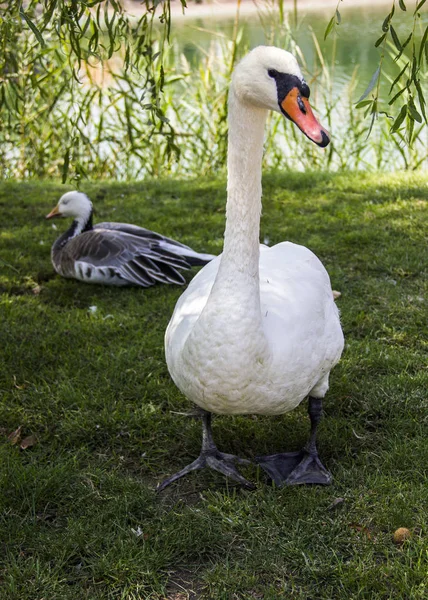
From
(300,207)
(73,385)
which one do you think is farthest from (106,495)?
(300,207)

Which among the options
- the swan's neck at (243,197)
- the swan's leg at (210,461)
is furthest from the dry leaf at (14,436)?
the swan's neck at (243,197)

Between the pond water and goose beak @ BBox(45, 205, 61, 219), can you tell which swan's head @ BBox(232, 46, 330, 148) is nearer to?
goose beak @ BBox(45, 205, 61, 219)

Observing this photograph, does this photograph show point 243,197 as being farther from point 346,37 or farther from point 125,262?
point 346,37

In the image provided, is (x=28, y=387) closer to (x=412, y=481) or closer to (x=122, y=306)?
(x=122, y=306)

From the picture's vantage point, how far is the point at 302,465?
3.03 metres

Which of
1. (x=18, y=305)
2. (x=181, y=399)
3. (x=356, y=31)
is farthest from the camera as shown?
(x=356, y=31)

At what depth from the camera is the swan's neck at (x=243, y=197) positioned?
2.67 m

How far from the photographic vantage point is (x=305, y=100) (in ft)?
7.77

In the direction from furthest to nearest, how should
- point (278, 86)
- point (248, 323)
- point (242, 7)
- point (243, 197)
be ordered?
point (242, 7) < point (243, 197) < point (248, 323) < point (278, 86)

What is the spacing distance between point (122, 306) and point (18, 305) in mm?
686

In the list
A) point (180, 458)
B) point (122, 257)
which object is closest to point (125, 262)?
point (122, 257)

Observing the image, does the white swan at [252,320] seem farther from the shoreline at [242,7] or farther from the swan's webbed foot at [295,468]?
the shoreline at [242,7]

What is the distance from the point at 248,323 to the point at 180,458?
0.97m

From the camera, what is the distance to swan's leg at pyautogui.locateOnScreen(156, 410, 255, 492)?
306 cm
